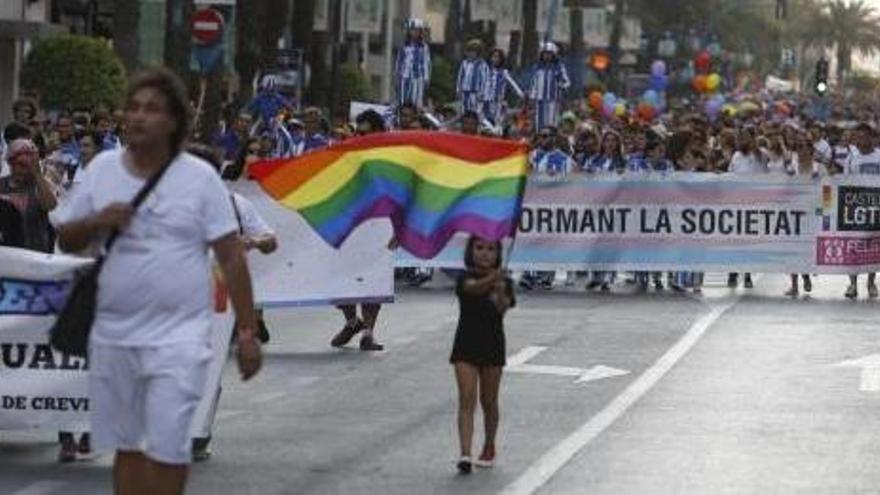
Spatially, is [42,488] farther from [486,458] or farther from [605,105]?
[605,105]

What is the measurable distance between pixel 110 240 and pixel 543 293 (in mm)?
19249

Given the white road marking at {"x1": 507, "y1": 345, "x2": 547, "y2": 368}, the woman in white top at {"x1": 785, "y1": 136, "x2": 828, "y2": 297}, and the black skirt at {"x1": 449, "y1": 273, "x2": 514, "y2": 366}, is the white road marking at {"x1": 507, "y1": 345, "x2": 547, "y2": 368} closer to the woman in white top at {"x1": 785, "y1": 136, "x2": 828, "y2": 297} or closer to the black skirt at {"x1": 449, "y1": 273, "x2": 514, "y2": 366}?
the black skirt at {"x1": 449, "y1": 273, "x2": 514, "y2": 366}

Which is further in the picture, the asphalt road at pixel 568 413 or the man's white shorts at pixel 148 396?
the asphalt road at pixel 568 413

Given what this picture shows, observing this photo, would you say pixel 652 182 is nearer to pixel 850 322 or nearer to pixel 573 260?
pixel 573 260

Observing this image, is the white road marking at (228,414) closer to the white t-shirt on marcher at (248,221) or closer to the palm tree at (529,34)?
the white t-shirt on marcher at (248,221)

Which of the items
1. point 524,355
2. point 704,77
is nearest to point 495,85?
point 524,355

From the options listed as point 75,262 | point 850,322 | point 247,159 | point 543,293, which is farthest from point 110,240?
point 543,293

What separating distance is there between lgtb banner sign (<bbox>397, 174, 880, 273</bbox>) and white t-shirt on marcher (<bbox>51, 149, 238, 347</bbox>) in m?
19.9

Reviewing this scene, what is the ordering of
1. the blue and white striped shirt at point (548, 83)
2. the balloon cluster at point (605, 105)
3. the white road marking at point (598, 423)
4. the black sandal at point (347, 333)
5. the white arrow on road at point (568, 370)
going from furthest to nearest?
the balloon cluster at point (605, 105) < the blue and white striped shirt at point (548, 83) < the black sandal at point (347, 333) < the white arrow on road at point (568, 370) < the white road marking at point (598, 423)

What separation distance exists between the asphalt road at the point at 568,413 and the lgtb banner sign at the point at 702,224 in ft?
12.8

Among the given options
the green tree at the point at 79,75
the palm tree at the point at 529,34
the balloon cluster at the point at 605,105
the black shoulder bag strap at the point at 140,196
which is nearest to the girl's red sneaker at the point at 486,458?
the black shoulder bag strap at the point at 140,196

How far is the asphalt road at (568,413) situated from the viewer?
13156mm

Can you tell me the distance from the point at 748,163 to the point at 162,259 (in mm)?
23900

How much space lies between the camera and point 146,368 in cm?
871
